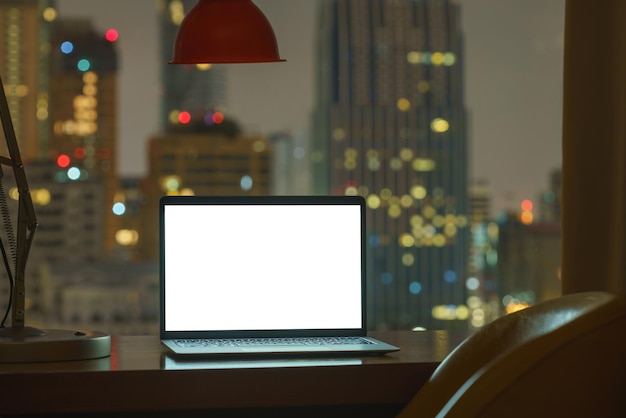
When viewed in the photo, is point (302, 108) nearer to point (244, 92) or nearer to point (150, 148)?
point (244, 92)

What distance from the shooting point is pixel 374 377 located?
6.09 ft

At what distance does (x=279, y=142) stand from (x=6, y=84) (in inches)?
37.9

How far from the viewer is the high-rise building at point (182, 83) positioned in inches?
141

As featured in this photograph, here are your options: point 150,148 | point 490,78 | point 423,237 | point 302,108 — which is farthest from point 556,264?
point 150,148

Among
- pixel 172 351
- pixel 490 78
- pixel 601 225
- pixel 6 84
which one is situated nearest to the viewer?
pixel 172 351

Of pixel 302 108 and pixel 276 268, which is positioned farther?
pixel 302 108

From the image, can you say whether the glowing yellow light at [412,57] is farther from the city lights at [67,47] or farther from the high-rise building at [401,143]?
the city lights at [67,47]

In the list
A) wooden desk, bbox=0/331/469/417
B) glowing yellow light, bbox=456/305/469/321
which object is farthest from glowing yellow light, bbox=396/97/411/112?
wooden desk, bbox=0/331/469/417

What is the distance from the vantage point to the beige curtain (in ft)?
8.55

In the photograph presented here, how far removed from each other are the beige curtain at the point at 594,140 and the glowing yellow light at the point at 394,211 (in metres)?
1.15

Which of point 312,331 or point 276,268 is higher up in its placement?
point 276,268

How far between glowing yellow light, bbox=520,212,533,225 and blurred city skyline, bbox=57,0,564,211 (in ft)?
0.15

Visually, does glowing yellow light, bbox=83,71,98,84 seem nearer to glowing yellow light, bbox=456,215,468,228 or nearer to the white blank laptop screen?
glowing yellow light, bbox=456,215,468,228

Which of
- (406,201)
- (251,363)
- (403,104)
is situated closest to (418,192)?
(406,201)
